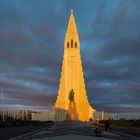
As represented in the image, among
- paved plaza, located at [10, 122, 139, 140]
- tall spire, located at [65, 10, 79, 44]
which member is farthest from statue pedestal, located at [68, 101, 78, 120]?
paved plaza, located at [10, 122, 139, 140]

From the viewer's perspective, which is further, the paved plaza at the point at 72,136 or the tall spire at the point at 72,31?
the tall spire at the point at 72,31

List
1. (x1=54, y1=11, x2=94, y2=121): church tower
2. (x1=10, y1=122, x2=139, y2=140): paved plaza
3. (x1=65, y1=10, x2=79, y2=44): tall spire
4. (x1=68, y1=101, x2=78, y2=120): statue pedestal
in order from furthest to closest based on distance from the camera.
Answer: (x1=65, y1=10, x2=79, y2=44): tall spire
(x1=54, y1=11, x2=94, y2=121): church tower
(x1=68, y1=101, x2=78, y2=120): statue pedestal
(x1=10, y1=122, x2=139, y2=140): paved plaza

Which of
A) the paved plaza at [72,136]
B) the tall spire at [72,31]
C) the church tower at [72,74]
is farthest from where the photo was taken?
the tall spire at [72,31]

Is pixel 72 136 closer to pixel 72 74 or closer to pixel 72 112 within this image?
pixel 72 112

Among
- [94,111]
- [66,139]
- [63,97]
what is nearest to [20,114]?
[63,97]

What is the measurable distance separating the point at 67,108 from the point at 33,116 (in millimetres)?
12220

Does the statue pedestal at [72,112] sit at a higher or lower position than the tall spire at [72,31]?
lower

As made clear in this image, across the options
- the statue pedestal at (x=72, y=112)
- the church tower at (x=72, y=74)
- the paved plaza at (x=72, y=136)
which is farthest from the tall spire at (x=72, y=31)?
the paved plaza at (x=72, y=136)

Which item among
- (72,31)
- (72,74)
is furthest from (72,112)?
(72,31)

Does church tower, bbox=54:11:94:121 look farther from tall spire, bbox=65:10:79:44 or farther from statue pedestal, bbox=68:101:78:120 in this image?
statue pedestal, bbox=68:101:78:120

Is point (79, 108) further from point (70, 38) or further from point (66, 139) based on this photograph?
point (66, 139)

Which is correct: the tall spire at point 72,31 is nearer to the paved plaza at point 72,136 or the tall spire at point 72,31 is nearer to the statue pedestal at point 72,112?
the statue pedestal at point 72,112

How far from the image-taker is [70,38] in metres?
137

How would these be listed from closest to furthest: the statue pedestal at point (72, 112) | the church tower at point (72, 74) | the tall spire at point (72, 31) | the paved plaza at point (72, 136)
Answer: the paved plaza at point (72, 136), the statue pedestal at point (72, 112), the church tower at point (72, 74), the tall spire at point (72, 31)
